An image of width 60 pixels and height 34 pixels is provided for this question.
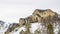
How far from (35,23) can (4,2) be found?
1.61 feet

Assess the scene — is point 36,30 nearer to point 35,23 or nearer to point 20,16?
point 35,23

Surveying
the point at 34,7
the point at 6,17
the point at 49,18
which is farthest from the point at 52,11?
the point at 6,17

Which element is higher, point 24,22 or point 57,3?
point 57,3

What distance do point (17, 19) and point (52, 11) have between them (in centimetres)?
45

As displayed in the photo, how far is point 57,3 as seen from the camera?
6.43 ft

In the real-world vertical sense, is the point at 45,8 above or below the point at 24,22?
above

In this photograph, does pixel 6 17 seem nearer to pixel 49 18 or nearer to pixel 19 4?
pixel 19 4

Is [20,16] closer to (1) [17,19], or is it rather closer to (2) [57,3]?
(1) [17,19]

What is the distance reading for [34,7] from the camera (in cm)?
195

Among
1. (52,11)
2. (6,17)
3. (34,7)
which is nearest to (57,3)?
(52,11)

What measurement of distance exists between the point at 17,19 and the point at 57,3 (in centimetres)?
56

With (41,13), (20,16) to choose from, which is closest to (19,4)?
(20,16)

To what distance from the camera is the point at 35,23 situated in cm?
190

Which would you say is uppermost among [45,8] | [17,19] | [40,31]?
[45,8]
